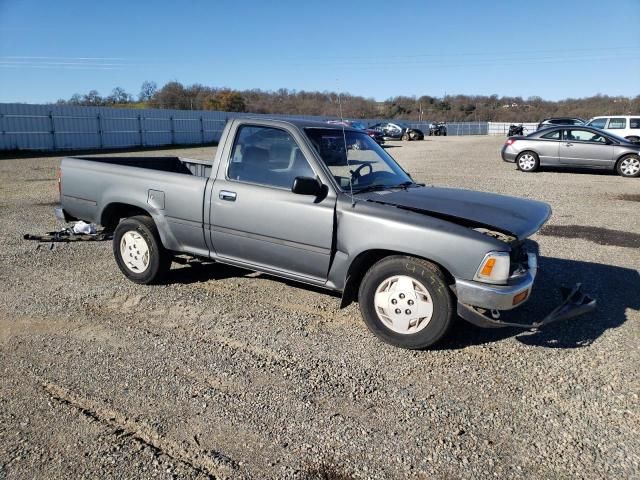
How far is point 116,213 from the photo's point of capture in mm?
5824

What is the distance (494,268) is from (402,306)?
76 centimetres

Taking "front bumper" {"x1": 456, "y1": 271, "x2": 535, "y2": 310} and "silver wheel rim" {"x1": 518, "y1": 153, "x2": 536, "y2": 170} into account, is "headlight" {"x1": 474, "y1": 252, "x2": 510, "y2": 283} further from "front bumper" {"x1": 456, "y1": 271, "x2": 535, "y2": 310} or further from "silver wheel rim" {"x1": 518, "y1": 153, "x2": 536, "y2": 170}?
"silver wheel rim" {"x1": 518, "y1": 153, "x2": 536, "y2": 170}

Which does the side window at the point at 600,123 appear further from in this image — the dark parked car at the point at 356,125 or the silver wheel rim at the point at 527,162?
the dark parked car at the point at 356,125

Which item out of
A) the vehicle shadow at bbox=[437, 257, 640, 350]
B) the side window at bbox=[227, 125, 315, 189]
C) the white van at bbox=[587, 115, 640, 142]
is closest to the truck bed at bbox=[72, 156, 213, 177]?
the side window at bbox=[227, 125, 315, 189]

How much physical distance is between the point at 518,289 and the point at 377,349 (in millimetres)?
1173

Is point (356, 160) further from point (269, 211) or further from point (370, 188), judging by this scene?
point (269, 211)

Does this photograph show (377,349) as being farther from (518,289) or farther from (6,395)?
(6,395)

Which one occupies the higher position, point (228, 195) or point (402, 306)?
point (228, 195)

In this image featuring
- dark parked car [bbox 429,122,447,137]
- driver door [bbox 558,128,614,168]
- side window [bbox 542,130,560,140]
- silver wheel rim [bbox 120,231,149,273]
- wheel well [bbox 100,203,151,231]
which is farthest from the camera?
dark parked car [bbox 429,122,447,137]

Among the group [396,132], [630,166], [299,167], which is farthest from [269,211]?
[396,132]

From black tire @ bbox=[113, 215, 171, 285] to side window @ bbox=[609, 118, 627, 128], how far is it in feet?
73.6

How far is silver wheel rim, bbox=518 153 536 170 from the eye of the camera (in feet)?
57.7

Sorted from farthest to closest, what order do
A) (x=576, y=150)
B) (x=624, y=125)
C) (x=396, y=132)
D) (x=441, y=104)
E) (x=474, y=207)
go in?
(x=441, y=104) < (x=396, y=132) < (x=624, y=125) < (x=576, y=150) < (x=474, y=207)

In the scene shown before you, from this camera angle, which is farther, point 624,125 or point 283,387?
point 624,125
